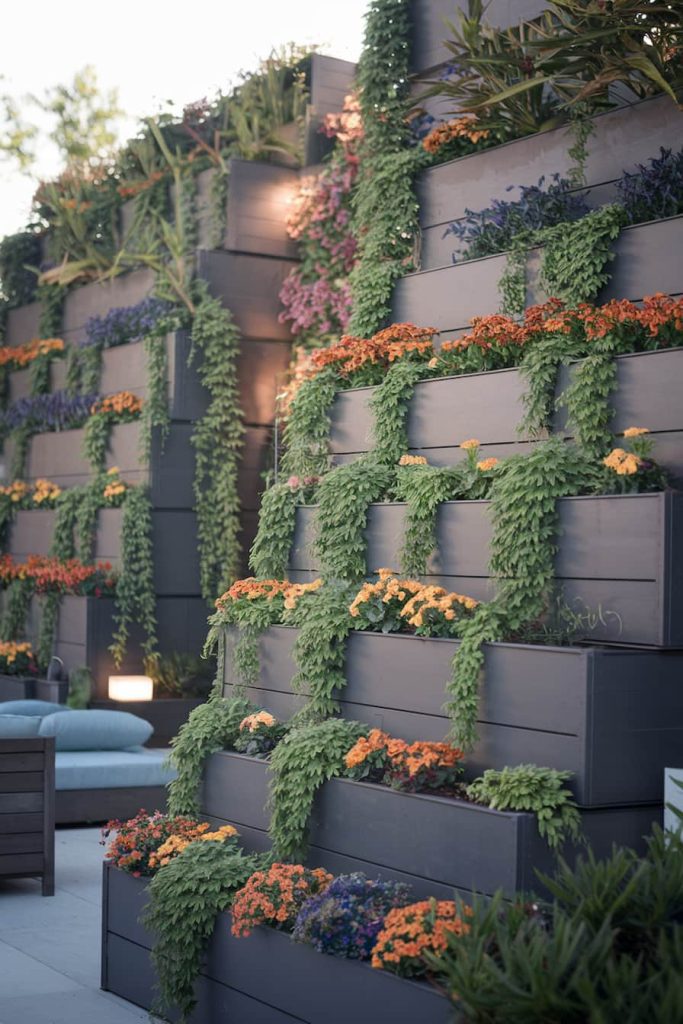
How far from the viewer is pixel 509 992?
3.12 m

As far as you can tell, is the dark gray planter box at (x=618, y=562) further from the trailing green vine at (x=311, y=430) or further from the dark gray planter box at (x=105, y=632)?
the dark gray planter box at (x=105, y=632)

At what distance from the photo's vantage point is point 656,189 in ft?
20.3

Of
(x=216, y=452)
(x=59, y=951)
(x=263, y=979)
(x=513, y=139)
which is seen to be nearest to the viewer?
(x=263, y=979)

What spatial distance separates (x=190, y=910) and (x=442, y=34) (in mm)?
5813

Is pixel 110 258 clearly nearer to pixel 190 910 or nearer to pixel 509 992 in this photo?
pixel 190 910

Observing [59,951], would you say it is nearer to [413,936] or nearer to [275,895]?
[275,895]

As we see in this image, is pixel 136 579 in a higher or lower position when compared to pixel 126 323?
lower

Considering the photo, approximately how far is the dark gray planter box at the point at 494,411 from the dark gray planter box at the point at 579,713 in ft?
3.33

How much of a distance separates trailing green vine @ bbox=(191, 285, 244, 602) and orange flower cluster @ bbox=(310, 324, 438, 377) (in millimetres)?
4247

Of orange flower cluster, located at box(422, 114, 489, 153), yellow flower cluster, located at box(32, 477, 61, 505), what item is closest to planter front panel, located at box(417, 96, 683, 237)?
orange flower cluster, located at box(422, 114, 489, 153)

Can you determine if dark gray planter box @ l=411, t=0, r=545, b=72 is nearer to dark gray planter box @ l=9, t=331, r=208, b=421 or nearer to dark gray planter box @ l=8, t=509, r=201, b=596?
dark gray planter box @ l=9, t=331, r=208, b=421

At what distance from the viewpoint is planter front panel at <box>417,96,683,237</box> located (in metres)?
6.50

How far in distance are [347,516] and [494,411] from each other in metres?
0.81

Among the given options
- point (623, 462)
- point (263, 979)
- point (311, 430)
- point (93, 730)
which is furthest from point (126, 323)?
point (263, 979)
